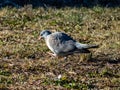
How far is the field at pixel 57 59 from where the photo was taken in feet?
26.4

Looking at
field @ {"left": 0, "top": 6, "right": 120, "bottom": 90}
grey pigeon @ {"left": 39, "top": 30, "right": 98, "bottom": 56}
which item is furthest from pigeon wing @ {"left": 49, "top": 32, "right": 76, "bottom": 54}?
field @ {"left": 0, "top": 6, "right": 120, "bottom": 90}

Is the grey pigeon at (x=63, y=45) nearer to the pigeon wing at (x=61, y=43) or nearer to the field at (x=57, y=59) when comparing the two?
the pigeon wing at (x=61, y=43)

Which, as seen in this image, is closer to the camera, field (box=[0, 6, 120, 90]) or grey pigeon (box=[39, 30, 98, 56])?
field (box=[0, 6, 120, 90])

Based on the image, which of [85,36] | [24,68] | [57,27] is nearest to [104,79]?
[24,68]

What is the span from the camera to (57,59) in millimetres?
9234

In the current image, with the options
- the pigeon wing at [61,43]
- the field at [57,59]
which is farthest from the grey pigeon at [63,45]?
the field at [57,59]

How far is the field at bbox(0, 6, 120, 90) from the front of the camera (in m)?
8.05

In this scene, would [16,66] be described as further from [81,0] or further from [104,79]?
[81,0]

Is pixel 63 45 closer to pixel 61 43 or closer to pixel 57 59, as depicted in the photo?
pixel 61 43

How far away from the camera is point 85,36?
11.2m

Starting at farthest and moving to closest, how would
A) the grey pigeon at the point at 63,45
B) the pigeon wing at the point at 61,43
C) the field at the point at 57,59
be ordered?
the pigeon wing at the point at 61,43, the grey pigeon at the point at 63,45, the field at the point at 57,59

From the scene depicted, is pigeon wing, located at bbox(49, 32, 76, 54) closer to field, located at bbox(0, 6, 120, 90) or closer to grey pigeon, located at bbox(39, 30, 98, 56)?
grey pigeon, located at bbox(39, 30, 98, 56)

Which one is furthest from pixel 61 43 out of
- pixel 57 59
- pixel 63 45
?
pixel 57 59

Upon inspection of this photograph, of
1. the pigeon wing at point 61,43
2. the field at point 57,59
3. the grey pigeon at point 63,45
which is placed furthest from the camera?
the pigeon wing at point 61,43
